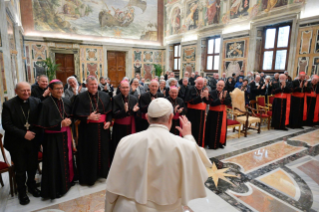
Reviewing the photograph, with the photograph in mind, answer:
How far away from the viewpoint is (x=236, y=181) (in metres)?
3.52

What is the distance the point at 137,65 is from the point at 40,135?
13.9 meters

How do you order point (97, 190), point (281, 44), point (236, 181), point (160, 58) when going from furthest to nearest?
1. point (160, 58)
2. point (281, 44)
3. point (236, 181)
4. point (97, 190)

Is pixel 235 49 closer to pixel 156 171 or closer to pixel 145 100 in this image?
pixel 145 100

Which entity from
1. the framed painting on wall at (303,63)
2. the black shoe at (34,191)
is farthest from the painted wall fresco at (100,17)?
the black shoe at (34,191)

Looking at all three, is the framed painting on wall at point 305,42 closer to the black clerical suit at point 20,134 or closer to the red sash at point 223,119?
the red sash at point 223,119

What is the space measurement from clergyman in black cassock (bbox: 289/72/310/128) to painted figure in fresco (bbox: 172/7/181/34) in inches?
414

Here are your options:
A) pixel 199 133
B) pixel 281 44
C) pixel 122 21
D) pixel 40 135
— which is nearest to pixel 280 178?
pixel 199 133

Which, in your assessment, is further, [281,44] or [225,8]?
[225,8]

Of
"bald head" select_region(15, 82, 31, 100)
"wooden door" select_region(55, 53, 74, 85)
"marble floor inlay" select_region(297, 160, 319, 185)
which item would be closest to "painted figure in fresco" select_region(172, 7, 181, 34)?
"wooden door" select_region(55, 53, 74, 85)

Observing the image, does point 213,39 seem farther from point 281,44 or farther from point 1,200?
point 1,200

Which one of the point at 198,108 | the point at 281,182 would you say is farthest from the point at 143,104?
the point at 281,182

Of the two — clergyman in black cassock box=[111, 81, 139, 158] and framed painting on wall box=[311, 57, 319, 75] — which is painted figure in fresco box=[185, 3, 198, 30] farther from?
clergyman in black cassock box=[111, 81, 139, 158]

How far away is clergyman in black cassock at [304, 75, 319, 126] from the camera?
22.5 feet

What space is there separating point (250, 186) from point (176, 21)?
1448 cm
